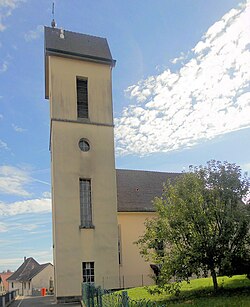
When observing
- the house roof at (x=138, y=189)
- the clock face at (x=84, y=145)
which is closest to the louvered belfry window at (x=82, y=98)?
the clock face at (x=84, y=145)

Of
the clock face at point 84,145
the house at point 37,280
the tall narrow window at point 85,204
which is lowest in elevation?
the house at point 37,280

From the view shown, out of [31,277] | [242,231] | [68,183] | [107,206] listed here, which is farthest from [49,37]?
[31,277]

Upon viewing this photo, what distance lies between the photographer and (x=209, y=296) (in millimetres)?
15984

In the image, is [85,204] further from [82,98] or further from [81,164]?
[82,98]

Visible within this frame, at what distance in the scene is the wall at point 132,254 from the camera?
28.5m

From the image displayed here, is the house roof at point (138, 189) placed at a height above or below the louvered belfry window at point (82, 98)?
below

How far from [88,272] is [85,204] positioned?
431 centimetres

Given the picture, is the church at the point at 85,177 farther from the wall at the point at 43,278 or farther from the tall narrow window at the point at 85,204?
the wall at the point at 43,278

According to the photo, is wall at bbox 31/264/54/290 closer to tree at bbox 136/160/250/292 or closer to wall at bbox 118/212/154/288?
wall at bbox 118/212/154/288

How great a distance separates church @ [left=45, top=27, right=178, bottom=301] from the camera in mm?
24828

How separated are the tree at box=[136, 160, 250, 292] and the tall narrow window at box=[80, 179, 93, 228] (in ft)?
29.1

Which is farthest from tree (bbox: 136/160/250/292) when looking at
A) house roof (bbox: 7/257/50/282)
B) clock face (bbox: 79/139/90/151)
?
house roof (bbox: 7/257/50/282)

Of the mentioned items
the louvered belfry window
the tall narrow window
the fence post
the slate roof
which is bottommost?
the fence post

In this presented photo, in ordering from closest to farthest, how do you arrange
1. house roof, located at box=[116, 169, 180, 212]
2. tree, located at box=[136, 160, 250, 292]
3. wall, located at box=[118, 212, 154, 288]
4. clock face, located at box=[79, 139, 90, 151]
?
1. tree, located at box=[136, 160, 250, 292]
2. clock face, located at box=[79, 139, 90, 151]
3. wall, located at box=[118, 212, 154, 288]
4. house roof, located at box=[116, 169, 180, 212]
